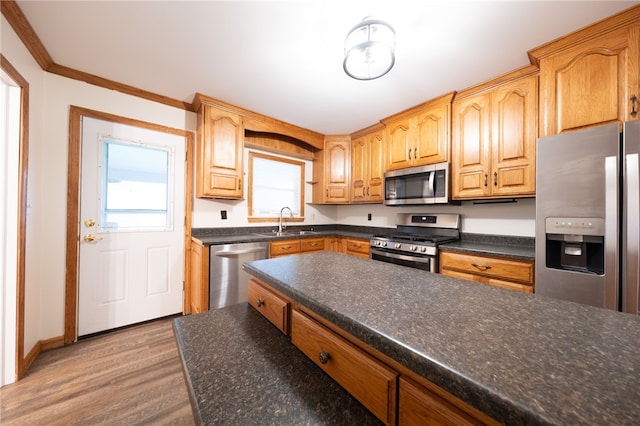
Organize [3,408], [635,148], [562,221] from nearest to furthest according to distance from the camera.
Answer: [635,148], [3,408], [562,221]

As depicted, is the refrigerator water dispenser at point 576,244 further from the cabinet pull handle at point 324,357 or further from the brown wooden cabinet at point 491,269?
the cabinet pull handle at point 324,357

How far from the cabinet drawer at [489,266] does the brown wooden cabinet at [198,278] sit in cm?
229

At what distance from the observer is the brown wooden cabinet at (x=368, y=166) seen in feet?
10.8

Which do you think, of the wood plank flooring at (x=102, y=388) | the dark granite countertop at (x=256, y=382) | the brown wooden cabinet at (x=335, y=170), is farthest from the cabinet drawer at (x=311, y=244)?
the dark granite countertop at (x=256, y=382)

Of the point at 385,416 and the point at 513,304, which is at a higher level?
the point at 513,304

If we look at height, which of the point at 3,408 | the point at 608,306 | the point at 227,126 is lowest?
the point at 3,408

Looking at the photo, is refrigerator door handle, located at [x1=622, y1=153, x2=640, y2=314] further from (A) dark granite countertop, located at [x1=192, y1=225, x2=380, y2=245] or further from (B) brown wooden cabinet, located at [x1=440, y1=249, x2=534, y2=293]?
(A) dark granite countertop, located at [x1=192, y1=225, x2=380, y2=245]

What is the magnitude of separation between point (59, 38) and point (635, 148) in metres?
3.78

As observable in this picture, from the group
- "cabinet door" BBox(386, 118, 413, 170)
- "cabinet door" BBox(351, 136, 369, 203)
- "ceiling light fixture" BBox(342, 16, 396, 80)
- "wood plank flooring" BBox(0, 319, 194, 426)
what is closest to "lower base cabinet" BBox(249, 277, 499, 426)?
"wood plank flooring" BBox(0, 319, 194, 426)

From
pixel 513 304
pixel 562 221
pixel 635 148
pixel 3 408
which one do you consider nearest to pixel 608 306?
pixel 562 221

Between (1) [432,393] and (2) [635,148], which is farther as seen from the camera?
(2) [635,148]

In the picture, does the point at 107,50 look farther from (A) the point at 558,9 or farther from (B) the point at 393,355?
(A) the point at 558,9

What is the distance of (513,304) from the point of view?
73cm

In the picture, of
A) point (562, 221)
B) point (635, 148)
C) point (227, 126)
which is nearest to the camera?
point (635, 148)
